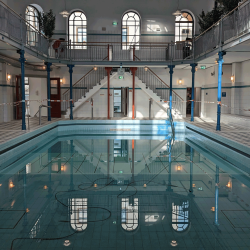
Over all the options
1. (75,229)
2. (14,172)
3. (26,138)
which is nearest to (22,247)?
(75,229)

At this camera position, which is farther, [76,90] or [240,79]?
[76,90]

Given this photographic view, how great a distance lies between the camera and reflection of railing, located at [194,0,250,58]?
8.42 m

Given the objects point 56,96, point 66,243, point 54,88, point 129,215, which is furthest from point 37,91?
point 66,243

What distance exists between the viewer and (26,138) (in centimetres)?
956

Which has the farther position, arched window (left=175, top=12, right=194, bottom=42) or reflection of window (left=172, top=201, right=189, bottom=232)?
arched window (left=175, top=12, right=194, bottom=42)

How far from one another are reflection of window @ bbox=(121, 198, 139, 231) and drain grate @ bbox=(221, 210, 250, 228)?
131 cm

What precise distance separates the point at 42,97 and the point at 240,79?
37.2 feet

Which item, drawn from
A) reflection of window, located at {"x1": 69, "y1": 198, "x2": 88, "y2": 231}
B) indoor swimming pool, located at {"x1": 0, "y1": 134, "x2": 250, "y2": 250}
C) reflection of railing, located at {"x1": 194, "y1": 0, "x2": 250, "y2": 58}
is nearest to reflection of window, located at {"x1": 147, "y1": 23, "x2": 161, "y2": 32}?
reflection of railing, located at {"x1": 194, "y1": 0, "x2": 250, "y2": 58}

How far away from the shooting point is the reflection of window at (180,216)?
377 centimetres

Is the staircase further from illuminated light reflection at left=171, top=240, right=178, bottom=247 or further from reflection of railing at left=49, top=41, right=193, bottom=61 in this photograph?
illuminated light reflection at left=171, top=240, right=178, bottom=247

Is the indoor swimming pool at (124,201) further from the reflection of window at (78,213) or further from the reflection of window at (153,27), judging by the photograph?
the reflection of window at (153,27)

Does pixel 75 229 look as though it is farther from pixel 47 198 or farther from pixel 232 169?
pixel 232 169

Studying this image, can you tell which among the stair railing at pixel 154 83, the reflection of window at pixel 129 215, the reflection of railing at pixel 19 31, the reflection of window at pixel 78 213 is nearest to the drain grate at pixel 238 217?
the reflection of window at pixel 129 215

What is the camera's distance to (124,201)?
468 cm
